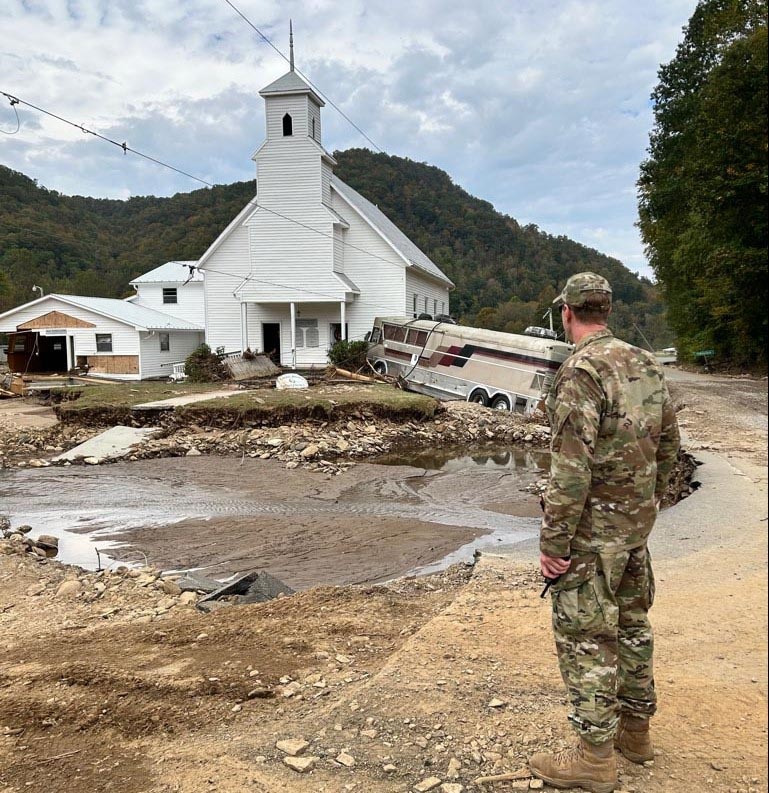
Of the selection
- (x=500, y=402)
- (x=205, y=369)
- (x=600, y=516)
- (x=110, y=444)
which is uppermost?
(x=205, y=369)

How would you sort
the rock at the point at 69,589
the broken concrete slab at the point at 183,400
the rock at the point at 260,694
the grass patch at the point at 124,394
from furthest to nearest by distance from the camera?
the grass patch at the point at 124,394 → the broken concrete slab at the point at 183,400 → the rock at the point at 69,589 → the rock at the point at 260,694

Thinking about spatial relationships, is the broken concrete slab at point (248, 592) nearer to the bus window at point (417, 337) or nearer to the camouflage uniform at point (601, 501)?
the camouflage uniform at point (601, 501)

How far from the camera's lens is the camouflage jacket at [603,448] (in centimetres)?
246

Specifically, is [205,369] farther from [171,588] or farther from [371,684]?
[371,684]

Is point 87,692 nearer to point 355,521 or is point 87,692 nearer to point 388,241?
point 355,521

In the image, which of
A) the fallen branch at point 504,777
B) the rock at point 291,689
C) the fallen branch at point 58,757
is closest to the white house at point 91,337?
the rock at point 291,689

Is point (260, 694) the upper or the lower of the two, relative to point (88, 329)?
lower

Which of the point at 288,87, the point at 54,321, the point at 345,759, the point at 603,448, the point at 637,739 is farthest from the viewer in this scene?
the point at 54,321

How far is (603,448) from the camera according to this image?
2.51 metres

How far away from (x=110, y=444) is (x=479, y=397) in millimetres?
11103

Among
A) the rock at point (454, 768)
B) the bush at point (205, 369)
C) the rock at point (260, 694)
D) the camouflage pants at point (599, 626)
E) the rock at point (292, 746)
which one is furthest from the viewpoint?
the bush at point (205, 369)

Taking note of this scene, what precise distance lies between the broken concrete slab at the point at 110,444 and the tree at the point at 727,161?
579 inches

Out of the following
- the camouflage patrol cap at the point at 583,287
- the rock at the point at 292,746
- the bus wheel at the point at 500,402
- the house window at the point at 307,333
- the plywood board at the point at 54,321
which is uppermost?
the plywood board at the point at 54,321

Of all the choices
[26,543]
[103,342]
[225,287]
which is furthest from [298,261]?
[26,543]
